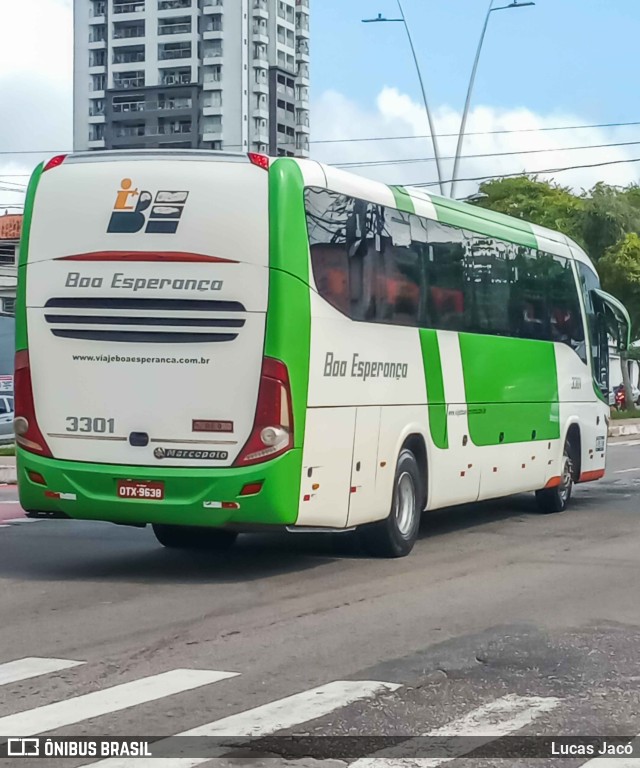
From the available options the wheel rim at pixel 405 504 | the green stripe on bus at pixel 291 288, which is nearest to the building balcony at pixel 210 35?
the wheel rim at pixel 405 504

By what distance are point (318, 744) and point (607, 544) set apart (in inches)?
351

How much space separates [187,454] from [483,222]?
5.87m

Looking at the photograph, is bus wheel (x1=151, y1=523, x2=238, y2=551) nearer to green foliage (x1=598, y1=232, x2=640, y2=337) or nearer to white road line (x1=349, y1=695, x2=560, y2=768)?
white road line (x1=349, y1=695, x2=560, y2=768)

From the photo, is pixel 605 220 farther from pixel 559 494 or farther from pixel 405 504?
pixel 405 504

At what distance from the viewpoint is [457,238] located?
49.3 feet

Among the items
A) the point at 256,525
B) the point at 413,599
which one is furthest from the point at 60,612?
the point at 413,599

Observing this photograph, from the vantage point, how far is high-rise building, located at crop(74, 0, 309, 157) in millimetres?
127000

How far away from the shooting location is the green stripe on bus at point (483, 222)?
14.9 meters

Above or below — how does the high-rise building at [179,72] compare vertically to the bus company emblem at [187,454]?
above

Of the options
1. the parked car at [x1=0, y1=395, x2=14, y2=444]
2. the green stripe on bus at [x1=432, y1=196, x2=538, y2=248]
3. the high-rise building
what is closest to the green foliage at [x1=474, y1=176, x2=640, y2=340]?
the parked car at [x1=0, y1=395, x2=14, y2=444]

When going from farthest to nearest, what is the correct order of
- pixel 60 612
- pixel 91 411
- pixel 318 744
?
pixel 91 411 < pixel 60 612 < pixel 318 744

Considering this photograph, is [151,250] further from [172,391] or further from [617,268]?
[617,268]

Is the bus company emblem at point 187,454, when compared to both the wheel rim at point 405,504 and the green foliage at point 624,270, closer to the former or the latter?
the wheel rim at point 405,504

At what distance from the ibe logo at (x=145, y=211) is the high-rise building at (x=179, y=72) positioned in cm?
11434
